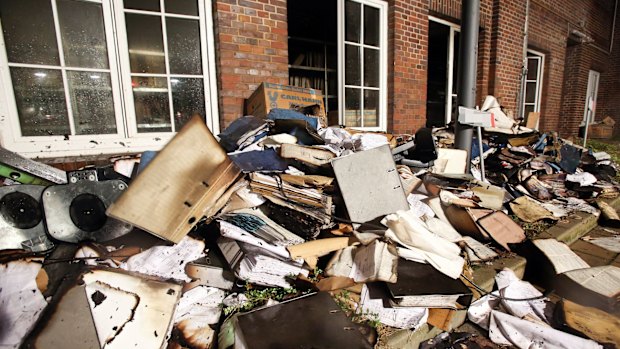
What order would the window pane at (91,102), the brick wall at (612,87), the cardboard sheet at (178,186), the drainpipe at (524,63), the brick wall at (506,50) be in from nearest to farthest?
the cardboard sheet at (178,186), the window pane at (91,102), the brick wall at (506,50), the drainpipe at (524,63), the brick wall at (612,87)

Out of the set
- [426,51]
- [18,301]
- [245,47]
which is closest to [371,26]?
[426,51]

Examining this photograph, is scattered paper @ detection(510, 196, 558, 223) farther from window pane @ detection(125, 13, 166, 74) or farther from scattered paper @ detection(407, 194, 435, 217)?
window pane @ detection(125, 13, 166, 74)

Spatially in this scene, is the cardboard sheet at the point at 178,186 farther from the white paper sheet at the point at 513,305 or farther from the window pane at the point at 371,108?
the window pane at the point at 371,108

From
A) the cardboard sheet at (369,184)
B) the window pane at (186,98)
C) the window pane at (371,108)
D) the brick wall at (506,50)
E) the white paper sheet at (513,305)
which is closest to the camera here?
the white paper sheet at (513,305)

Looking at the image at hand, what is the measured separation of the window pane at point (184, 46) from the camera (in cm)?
300

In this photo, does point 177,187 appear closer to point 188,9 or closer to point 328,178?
point 328,178

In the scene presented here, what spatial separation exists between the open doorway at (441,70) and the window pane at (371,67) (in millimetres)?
1589

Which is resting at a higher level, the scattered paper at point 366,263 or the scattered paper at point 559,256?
the scattered paper at point 366,263

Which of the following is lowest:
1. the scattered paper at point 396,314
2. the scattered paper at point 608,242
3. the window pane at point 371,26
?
the scattered paper at point 608,242

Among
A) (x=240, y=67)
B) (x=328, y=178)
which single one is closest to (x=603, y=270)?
(x=328, y=178)

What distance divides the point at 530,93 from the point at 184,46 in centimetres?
855

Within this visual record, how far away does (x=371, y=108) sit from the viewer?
466cm

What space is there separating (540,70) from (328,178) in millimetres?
8498

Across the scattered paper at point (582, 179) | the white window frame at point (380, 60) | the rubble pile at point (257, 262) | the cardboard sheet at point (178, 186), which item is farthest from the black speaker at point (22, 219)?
the scattered paper at point (582, 179)
